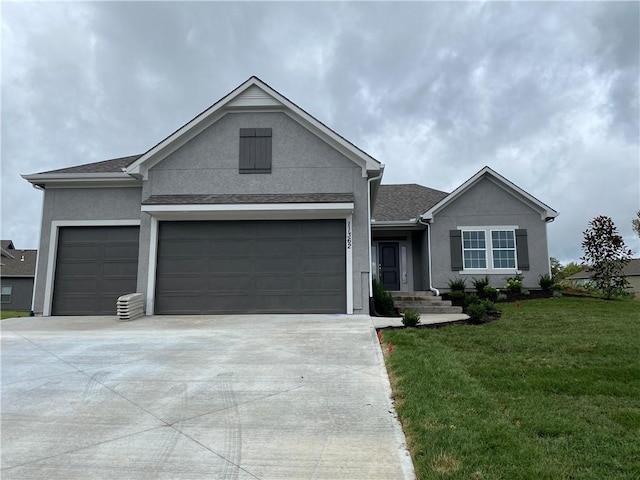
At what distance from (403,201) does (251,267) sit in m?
9.36

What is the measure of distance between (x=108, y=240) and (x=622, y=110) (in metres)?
21.7

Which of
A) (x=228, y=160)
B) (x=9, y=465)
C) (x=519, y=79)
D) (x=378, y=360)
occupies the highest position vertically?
(x=519, y=79)

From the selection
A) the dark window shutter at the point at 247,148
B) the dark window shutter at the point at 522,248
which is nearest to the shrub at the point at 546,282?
the dark window shutter at the point at 522,248

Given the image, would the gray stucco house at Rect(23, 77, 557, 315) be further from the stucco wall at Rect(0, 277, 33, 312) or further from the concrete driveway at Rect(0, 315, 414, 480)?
the stucco wall at Rect(0, 277, 33, 312)

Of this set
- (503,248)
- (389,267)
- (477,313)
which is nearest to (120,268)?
(477,313)

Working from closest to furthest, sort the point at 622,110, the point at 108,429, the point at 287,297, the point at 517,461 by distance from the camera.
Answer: the point at 517,461
the point at 108,429
the point at 287,297
the point at 622,110

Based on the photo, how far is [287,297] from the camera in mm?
11328

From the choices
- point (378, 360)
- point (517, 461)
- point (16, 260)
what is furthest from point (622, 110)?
point (16, 260)

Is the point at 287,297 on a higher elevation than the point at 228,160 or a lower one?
lower

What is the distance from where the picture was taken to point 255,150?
12.0m

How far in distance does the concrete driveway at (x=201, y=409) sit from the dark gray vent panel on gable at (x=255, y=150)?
17.9 feet

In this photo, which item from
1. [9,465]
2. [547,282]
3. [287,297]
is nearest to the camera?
[9,465]

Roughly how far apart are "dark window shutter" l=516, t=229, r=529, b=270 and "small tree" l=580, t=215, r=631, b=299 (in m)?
2.26

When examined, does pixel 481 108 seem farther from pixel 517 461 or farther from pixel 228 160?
pixel 517 461
